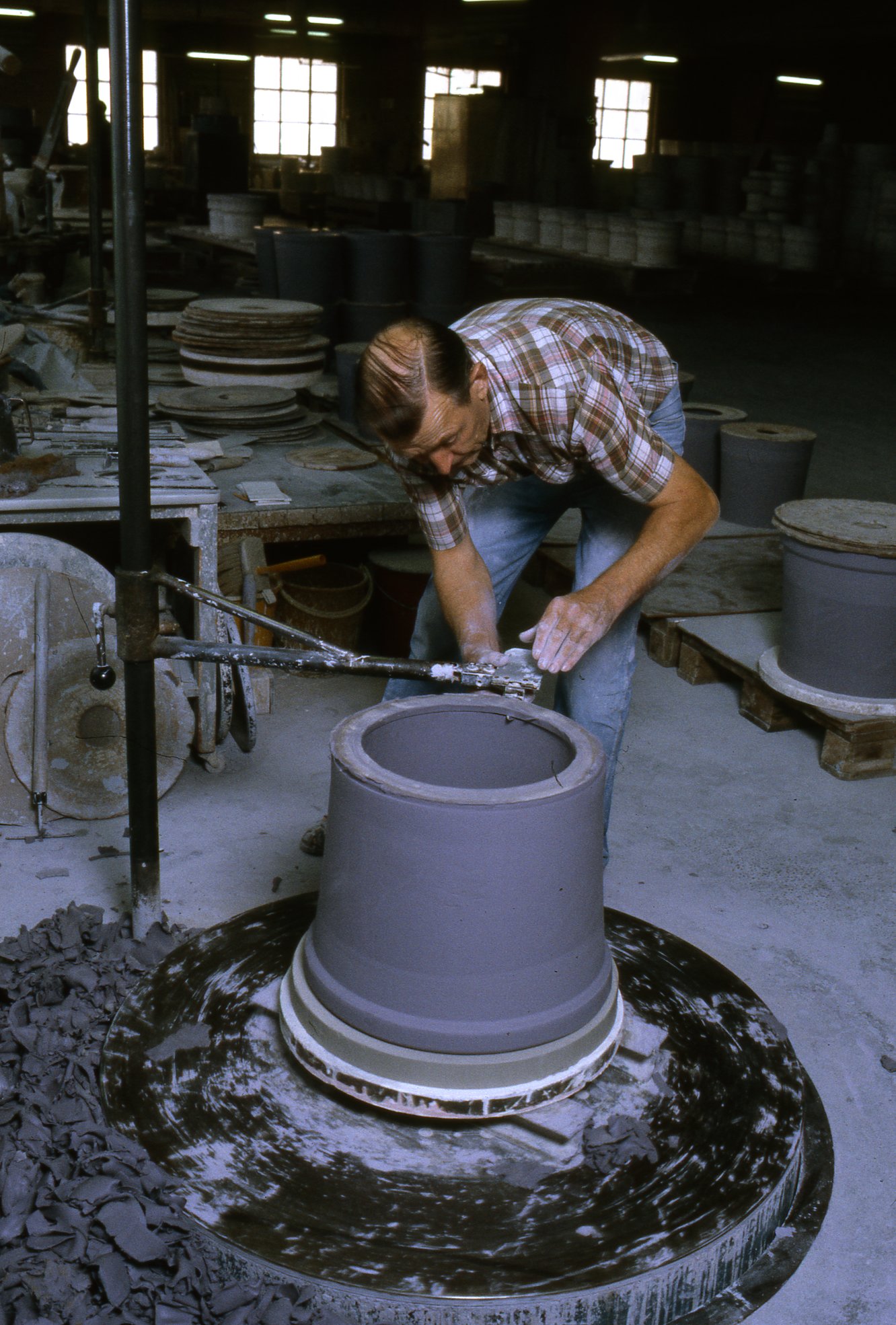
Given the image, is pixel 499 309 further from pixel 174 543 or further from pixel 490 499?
pixel 174 543

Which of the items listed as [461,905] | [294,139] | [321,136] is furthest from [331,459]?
[321,136]

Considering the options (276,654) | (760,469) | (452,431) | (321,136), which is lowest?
(760,469)

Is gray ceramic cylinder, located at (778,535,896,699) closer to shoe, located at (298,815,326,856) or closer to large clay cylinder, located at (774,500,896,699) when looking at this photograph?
large clay cylinder, located at (774,500,896,699)

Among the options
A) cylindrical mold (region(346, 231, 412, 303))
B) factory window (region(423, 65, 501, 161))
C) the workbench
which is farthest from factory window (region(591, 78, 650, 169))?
the workbench

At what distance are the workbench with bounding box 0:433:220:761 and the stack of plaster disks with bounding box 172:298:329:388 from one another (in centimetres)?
159

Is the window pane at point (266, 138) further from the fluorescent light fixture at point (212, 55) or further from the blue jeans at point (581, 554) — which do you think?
the blue jeans at point (581, 554)

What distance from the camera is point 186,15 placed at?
17.6 metres

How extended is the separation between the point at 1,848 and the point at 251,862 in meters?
0.63

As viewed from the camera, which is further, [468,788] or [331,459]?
[331,459]

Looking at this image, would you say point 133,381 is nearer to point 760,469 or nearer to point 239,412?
point 239,412

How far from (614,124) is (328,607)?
21.1 meters

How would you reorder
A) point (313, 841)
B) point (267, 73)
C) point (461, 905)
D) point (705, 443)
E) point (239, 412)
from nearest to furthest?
1. point (461, 905)
2. point (313, 841)
3. point (239, 412)
4. point (705, 443)
5. point (267, 73)

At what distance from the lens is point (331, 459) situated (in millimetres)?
4398

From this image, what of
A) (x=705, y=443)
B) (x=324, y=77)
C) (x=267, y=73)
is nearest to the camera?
(x=705, y=443)
